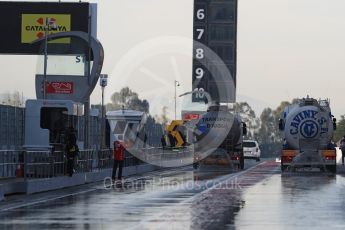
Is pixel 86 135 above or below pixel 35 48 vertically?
below

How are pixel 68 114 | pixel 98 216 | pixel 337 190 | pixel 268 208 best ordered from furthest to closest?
pixel 68 114, pixel 337 190, pixel 268 208, pixel 98 216

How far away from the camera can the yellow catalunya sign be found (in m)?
59.3

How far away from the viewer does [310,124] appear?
4491cm

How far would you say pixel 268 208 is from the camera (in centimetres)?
2248

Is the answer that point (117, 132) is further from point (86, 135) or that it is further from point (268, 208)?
point (268, 208)

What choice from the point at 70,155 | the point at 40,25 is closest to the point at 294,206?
the point at 70,155

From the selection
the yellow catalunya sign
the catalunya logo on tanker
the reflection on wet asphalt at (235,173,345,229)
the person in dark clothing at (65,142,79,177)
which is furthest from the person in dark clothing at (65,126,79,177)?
the yellow catalunya sign

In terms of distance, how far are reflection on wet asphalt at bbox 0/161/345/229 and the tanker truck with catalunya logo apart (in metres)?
12.3

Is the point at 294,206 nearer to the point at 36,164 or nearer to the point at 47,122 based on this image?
the point at 36,164

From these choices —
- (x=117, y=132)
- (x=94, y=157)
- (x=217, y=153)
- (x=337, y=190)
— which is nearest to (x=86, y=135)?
(x=94, y=157)

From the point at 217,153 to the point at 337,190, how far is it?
68.1ft

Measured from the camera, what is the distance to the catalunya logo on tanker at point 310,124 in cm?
4481

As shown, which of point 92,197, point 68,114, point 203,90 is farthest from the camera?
point 203,90

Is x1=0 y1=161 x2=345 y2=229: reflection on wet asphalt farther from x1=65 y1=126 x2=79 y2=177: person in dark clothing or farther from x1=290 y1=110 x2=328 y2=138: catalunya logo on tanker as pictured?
x1=290 y1=110 x2=328 y2=138: catalunya logo on tanker
